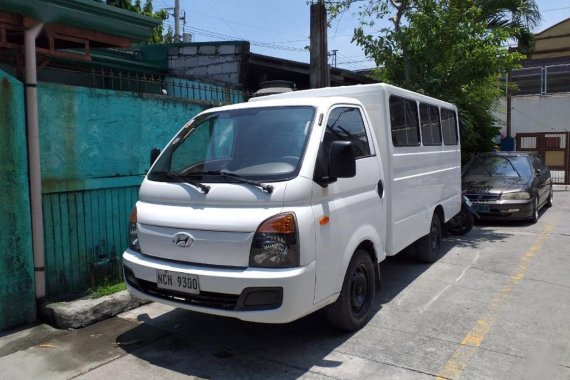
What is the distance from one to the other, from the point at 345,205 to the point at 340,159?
1.69ft

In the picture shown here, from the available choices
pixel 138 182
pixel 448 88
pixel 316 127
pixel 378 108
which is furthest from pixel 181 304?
pixel 448 88

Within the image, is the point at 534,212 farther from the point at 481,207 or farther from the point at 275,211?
the point at 275,211

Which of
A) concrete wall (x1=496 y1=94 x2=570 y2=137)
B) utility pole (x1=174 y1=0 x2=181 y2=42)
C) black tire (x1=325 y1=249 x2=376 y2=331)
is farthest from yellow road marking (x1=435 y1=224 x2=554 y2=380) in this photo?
utility pole (x1=174 y1=0 x2=181 y2=42)

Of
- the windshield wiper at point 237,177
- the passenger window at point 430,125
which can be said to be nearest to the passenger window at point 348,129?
the windshield wiper at point 237,177

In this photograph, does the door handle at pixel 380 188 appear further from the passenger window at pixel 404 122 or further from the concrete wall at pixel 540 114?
the concrete wall at pixel 540 114

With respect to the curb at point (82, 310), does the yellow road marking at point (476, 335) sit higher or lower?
lower

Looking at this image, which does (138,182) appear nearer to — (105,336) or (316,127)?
(105,336)

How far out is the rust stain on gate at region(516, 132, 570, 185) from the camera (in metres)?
22.2

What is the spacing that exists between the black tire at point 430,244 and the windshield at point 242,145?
3373 millimetres

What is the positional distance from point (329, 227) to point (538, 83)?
26509mm

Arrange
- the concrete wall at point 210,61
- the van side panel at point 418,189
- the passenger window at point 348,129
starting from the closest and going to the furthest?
the passenger window at point 348,129 < the van side panel at point 418,189 < the concrete wall at point 210,61

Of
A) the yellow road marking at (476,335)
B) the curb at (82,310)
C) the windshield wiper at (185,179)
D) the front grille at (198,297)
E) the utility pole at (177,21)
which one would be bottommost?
the yellow road marking at (476,335)

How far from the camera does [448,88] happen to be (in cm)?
974

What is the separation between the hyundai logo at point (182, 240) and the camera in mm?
3853
